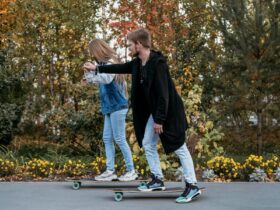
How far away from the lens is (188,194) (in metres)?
5.28

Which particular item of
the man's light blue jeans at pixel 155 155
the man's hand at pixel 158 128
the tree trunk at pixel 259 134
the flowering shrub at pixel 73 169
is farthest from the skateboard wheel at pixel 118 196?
the tree trunk at pixel 259 134

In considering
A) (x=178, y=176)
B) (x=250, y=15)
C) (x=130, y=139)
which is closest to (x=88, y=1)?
(x=250, y=15)

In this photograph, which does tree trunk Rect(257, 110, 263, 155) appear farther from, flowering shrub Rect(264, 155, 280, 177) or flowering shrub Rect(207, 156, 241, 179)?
flowering shrub Rect(207, 156, 241, 179)

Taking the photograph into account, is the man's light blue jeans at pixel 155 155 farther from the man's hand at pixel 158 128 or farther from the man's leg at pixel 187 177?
the man's hand at pixel 158 128

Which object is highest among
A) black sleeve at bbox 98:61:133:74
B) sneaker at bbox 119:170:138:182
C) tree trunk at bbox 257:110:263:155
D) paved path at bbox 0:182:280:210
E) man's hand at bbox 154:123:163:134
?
black sleeve at bbox 98:61:133:74

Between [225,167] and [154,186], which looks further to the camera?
[225,167]

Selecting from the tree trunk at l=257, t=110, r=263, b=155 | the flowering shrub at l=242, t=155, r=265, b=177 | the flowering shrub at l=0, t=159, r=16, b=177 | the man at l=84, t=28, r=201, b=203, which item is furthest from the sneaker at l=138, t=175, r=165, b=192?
the tree trunk at l=257, t=110, r=263, b=155

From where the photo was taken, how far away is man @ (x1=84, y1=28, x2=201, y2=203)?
514cm

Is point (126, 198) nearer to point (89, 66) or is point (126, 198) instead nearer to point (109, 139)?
point (109, 139)

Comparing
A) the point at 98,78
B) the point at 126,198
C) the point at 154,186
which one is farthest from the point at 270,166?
the point at 98,78

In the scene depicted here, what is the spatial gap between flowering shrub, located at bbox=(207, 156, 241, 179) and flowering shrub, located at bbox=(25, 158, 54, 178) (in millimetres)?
2115

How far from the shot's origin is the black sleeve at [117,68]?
5.57 meters

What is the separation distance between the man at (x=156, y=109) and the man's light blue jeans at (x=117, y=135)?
2.72 ft

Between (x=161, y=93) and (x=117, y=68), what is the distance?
72cm
